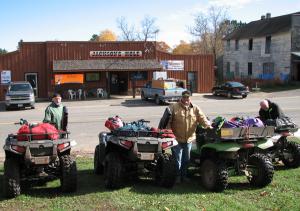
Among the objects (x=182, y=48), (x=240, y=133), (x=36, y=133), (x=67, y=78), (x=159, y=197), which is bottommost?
(x=159, y=197)

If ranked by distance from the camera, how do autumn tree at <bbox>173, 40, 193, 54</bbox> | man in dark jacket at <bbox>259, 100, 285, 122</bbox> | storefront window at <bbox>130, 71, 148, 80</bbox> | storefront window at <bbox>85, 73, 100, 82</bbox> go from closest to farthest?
1. man in dark jacket at <bbox>259, 100, 285, 122</bbox>
2. storefront window at <bbox>85, 73, 100, 82</bbox>
3. storefront window at <bbox>130, 71, 148, 80</bbox>
4. autumn tree at <bbox>173, 40, 193, 54</bbox>

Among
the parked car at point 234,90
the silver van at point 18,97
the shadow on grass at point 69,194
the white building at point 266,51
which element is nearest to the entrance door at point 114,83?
the parked car at point 234,90

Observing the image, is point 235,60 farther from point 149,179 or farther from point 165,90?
point 149,179

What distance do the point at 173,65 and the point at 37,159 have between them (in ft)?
110

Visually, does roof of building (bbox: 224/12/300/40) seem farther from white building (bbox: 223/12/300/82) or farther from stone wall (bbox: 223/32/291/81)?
stone wall (bbox: 223/32/291/81)

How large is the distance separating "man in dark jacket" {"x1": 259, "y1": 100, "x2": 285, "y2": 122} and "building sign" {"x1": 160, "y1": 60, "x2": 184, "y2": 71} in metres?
29.5

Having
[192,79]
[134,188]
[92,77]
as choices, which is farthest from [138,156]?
[192,79]

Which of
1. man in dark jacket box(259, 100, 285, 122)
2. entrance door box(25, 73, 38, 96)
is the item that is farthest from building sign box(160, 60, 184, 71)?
man in dark jacket box(259, 100, 285, 122)

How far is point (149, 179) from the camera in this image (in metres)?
9.01

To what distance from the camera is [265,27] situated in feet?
173

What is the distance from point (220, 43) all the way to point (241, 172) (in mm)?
70413

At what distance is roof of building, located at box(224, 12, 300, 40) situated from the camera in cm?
4800

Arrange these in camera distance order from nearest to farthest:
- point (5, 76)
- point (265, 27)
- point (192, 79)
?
1. point (5, 76)
2. point (192, 79)
3. point (265, 27)

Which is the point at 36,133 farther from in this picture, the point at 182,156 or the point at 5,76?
the point at 5,76
